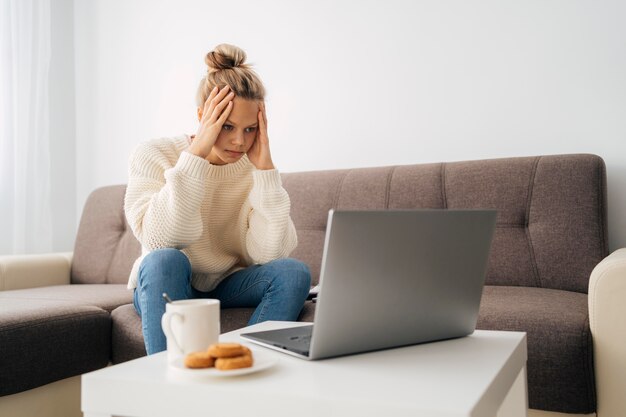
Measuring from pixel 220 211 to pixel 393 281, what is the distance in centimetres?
93

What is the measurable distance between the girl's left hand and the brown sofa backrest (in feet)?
1.69

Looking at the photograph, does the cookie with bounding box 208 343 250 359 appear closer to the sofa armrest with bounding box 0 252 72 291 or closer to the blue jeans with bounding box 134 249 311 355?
the blue jeans with bounding box 134 249 311 355

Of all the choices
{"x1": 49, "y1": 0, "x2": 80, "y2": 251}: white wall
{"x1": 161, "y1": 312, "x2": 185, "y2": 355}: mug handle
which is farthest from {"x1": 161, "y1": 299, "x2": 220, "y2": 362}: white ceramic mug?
{"x1": 49, "y1": 0, "x2": 80, "y2": 251}: white wall

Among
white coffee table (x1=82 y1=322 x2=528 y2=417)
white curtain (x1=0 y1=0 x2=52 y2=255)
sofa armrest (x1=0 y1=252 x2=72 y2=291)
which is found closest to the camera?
white coffee table (x1=82 y1=322 x2=528 y2=417)

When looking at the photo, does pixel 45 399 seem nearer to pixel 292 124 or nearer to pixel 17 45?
pixel 292 124

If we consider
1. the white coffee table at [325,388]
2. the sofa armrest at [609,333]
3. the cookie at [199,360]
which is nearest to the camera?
the white coffee table at [325,388]

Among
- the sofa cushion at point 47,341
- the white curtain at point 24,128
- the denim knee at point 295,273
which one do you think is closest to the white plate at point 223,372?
the denim knee at point 295,273

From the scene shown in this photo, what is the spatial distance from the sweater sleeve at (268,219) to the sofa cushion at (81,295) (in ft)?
1.68

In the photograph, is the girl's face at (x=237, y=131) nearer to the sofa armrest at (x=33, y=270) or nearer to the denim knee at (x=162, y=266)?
the denim knee at (x=162, y=266)

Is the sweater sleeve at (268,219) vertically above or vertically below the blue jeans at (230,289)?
above

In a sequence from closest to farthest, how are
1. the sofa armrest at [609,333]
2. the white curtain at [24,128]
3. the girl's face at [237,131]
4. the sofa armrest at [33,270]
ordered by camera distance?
1. the sofa armrest at [609,333]
2. the girl's face at [237,131]
3. the sofa armrest at [33,270]
4. the white curtain at [24,128]

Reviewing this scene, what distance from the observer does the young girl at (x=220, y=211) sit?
139 centimetres

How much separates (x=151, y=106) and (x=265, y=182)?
1.49 meters

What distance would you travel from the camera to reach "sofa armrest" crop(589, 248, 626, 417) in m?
1.22
